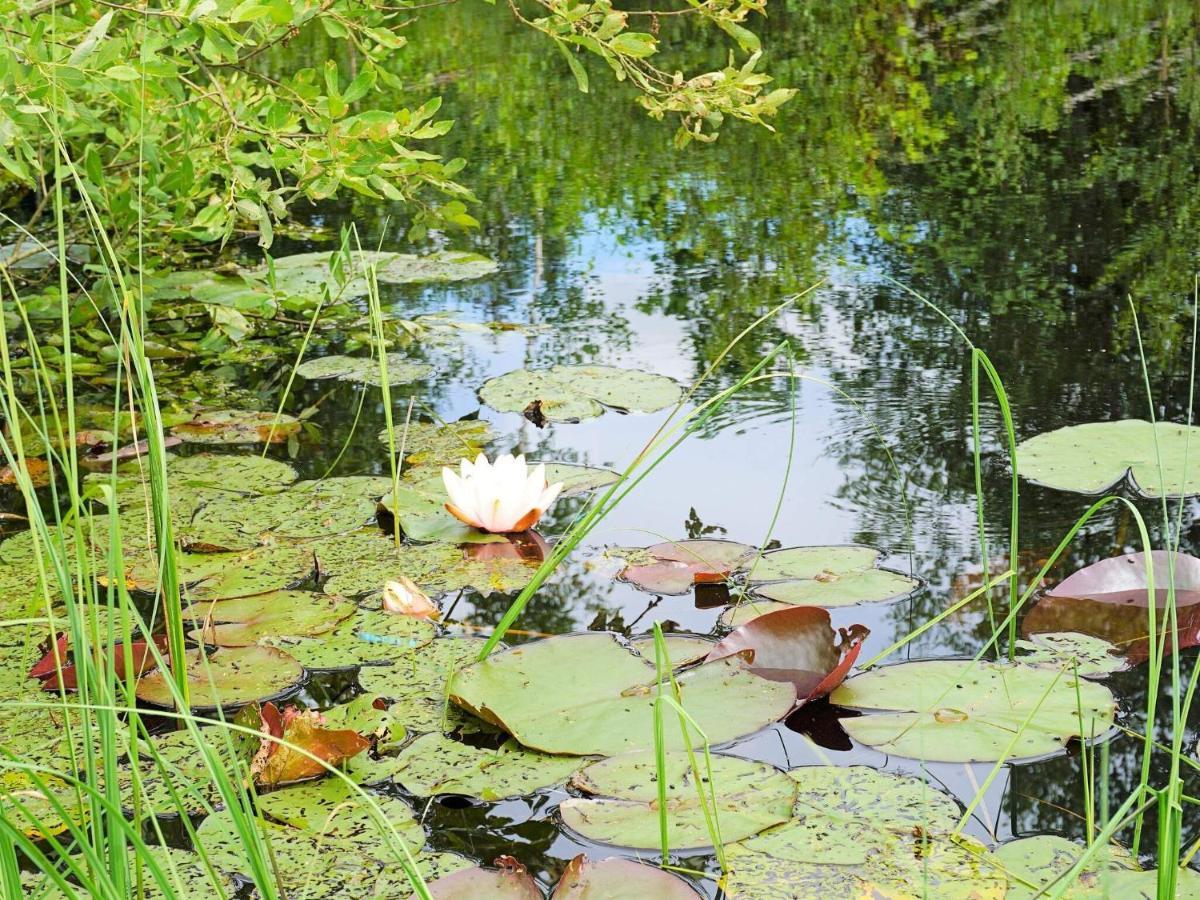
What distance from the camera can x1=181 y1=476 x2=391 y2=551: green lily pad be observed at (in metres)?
1.88

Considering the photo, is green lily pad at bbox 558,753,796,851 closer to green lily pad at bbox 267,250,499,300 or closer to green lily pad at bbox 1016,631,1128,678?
green lily pad at bbox 1016,631,1128,678

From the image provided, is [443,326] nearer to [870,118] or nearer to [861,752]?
[861,752]

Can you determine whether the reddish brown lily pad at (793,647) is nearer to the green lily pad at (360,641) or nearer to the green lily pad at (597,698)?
the green lily pad at (597,698)

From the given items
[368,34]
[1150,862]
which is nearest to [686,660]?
[1150,862]

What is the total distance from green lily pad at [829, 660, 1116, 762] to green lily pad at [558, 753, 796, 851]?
0.48 feet

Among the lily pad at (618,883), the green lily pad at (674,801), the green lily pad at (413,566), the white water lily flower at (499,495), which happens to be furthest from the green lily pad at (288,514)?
the lily pad at (618,883)

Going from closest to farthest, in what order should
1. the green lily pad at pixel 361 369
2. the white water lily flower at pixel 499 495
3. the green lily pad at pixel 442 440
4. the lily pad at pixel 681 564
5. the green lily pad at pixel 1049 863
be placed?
1. the green lily pad at pixel 1049 863
2. the lily pad at pixel 681 564
3. the white water lily flower at pixel 499 495
4. the green lily pad at pixel 442 440
5. the green lily pad at pixel 361 369

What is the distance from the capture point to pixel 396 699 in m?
1.44

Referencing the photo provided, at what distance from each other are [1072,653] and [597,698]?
54cm

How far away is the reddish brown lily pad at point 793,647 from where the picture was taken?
141 cm

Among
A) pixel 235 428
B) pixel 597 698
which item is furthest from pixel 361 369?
pixel 597 698

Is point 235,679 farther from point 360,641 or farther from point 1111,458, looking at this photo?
point 1111,458

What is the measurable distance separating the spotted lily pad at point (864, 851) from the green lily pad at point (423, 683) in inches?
15.1

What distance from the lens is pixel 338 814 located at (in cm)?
123
